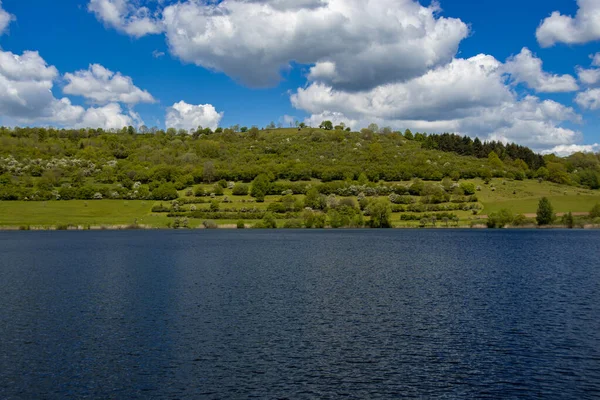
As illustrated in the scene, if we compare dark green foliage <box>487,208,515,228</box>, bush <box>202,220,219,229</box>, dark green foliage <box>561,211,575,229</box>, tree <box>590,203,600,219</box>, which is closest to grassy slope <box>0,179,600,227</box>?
bush <box>202,220,219,229</box>

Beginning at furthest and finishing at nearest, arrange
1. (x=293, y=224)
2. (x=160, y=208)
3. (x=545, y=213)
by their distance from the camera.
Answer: (x=160, y=208) → (x=293, y=224) → (x=545, y=213)

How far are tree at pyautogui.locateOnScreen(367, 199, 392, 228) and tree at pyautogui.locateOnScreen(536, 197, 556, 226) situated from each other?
50586mm

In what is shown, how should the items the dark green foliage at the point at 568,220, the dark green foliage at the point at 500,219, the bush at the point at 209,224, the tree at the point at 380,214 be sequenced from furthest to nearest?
1. the bush at the point at 209,224
2. the dark green foliage at the point at 568,220
3. the dark green foliage at the point at 500,219
4. the tree at the point at 380,214

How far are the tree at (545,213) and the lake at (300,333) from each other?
117 m

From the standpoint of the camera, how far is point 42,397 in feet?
73.4

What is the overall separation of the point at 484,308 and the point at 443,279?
1642 centimetres

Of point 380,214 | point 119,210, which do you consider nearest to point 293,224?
point 380,214

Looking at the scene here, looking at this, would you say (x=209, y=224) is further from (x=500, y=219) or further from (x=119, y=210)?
(x=500, y=219)

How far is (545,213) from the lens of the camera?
175500 millimetres

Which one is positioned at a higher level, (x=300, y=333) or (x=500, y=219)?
(x=500, y=219)

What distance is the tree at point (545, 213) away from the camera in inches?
6885

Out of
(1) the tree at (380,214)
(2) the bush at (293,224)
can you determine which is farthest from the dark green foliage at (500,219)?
(2) the bush at (293,224)

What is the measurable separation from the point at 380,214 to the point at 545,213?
185ft

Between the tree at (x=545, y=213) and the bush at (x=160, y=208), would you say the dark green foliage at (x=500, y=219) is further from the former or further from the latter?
the bush at (x=160, y=208)
